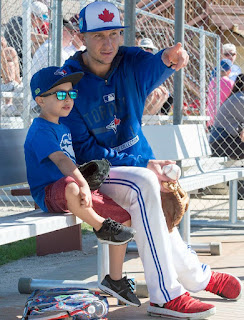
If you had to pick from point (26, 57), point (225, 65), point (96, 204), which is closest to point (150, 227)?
point (96, 204)

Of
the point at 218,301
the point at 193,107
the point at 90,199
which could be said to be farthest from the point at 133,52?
the point at 193,107

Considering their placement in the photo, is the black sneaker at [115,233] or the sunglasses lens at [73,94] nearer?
the black sneaker at [115,233]

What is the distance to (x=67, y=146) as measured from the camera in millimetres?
3561

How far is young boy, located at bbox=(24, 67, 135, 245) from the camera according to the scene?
3.22 metres

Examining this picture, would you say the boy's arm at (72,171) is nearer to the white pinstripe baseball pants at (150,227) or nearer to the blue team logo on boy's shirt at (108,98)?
the white pinstripe baseball pants at (150,227)

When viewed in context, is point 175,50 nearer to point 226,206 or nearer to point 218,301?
point 218,301

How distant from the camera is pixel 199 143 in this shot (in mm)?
5977

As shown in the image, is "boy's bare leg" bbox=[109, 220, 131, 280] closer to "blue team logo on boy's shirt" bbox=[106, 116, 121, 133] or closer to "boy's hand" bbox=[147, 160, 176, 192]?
"boy's hand" bbox=[147, 160, 176, 192]

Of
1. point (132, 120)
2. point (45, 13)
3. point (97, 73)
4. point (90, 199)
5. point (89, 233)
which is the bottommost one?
point (89, 233)

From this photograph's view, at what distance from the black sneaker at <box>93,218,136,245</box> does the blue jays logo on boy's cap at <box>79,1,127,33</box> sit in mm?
1065

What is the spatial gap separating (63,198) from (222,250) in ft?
7.81

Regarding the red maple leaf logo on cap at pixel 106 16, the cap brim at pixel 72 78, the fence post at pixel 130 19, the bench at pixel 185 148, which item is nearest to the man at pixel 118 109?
the red maple leaf logo on cap at pixel 106 16

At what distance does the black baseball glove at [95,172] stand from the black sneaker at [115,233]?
0.25 meters

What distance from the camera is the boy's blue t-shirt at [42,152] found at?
3.36m
